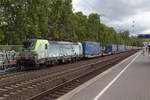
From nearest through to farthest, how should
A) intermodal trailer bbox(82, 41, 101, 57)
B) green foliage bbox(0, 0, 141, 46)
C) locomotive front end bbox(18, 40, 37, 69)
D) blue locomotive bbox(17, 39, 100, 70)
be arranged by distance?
locomotive front end bbox(18, 40, 37, 69)
blue locomotive bbox(17, 39, 100, 70)
green foliage bbox(0, 0, 141, 46)
intermodal trailer bbox(82, 41, 101, 57)

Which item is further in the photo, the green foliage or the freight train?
the green foliage

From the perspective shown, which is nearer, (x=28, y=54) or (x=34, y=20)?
(x=28, y=54)

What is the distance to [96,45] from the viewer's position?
40.1 meters

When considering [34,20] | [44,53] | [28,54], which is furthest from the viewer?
[34,20]

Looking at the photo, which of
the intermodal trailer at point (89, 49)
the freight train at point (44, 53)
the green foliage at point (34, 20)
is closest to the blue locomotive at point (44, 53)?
the freight train at point (44, 53)

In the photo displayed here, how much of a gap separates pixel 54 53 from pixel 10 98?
562 inches

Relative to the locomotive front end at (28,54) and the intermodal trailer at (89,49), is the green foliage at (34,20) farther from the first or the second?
the intermodal trailer at (89,49)

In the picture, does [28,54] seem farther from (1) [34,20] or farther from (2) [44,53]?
(1) [34,20]

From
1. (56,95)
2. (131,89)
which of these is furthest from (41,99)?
(131,89)

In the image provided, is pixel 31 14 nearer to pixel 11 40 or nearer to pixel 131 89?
pixel 11 40

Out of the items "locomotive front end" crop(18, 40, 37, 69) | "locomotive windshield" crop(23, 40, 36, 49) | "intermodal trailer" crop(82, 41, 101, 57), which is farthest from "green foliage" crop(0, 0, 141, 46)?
A: "intermodal trailer" crop(82, 41, 101, 57)

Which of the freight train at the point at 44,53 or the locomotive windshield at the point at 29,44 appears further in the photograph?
the locomotive windshield at the point at 29,44

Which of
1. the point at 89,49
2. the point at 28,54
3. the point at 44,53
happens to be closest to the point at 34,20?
the point at 44,53

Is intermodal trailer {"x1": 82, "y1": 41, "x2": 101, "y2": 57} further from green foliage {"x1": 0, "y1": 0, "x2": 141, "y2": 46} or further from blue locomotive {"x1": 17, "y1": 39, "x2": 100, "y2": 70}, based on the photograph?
blue locomotive {"x1": 17, "y1": 39, "x2": 100, "y2": 70}
